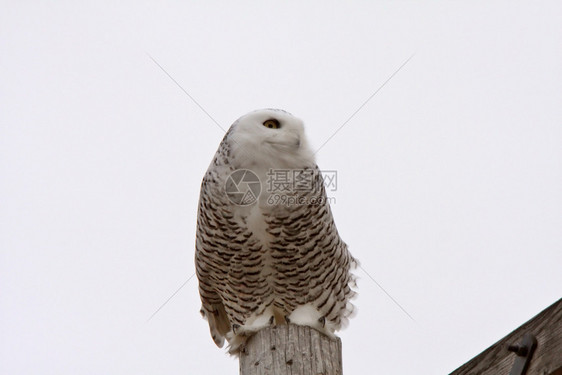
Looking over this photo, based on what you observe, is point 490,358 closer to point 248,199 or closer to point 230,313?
point 248,199

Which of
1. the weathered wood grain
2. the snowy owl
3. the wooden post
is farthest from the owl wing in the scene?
the weathered wood grain

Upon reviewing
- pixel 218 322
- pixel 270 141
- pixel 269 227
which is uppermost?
pixel 270 141

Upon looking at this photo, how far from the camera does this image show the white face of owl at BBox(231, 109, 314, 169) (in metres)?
3.84

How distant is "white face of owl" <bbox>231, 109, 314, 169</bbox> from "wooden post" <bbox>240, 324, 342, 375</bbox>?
4.04ft

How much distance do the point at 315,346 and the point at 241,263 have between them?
1.29 metres

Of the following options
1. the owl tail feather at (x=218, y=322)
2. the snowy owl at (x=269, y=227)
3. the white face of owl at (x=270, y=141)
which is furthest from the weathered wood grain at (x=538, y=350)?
the owl tail feather at (x=218, y=322)

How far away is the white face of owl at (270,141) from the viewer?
3837 millimetres

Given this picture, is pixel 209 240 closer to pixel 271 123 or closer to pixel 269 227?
pixel 269 227

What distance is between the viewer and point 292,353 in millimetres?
2705

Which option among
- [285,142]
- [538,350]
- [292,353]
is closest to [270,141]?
[285,142]

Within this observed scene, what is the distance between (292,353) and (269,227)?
120cm

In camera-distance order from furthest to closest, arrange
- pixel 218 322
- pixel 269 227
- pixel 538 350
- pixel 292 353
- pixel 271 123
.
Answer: pixel 218 322, pixel 271 123, pixel 269 227, pixel 292 353, pixel 538 350

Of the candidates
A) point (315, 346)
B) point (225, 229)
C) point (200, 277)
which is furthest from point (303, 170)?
point (315, 346)

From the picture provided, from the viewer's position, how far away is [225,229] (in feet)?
12.8
